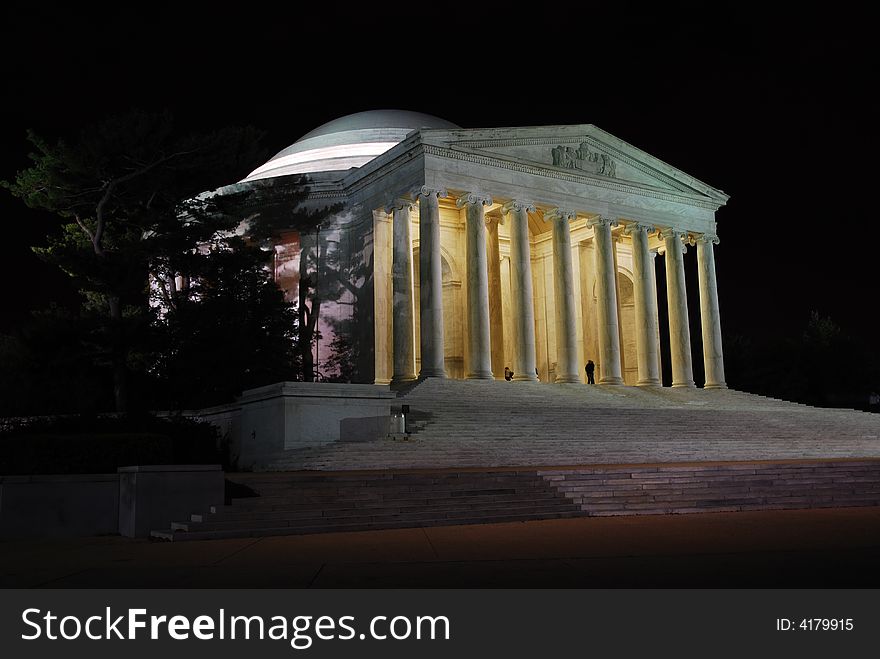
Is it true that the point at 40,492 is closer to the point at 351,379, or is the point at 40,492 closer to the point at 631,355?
the point at 351,379

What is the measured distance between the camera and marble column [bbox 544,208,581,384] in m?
44.8

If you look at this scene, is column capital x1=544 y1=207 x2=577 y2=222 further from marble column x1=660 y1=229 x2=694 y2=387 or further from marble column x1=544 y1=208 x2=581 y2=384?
marble column x1=660 y1=229 x2=694 y2=387

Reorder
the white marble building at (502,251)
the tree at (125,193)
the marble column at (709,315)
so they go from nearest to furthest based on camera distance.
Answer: the tree at (125,193) → the white marble building at (502,251) → the marble column at (709,315)

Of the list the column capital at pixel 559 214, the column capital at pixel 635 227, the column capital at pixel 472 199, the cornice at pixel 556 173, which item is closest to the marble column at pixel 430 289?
the column capital at pixel 472 199

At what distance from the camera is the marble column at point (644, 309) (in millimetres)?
48469

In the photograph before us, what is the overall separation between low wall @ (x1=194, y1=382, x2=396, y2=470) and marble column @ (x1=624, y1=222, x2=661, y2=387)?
2383cm

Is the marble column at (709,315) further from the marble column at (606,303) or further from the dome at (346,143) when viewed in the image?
the dome at (346,143)

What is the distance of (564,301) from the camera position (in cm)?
4562

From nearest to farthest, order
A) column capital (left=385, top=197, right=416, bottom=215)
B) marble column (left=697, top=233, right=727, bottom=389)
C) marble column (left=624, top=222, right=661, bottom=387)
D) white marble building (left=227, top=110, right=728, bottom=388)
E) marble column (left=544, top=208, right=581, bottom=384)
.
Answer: white marble building (left=227, top=110, right=728, bottom=388)
column capital (left=385, top=197, right=416, bottom=215)
marble column (left=544, top=208, right=581, bottom=384)
marble column (left=624, top=222, right=661, bottom=387)
marble column (left=697, top=233, right=727, bottom=389)

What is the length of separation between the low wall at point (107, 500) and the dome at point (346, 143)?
3881cm

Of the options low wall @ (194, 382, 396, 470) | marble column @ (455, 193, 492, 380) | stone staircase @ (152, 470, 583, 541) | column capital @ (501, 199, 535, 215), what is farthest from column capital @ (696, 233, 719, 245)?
stone staircase @ (152, 470, 583, 541)

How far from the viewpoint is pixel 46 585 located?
416 inches

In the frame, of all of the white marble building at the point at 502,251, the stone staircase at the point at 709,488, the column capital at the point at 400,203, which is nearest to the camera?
the stone staircase at the point at 709,488
